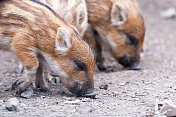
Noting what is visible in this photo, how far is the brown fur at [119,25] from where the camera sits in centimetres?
742

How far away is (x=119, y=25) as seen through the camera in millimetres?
7457

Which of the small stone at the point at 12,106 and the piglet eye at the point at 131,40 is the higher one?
the piglet eye at the point at 131,40

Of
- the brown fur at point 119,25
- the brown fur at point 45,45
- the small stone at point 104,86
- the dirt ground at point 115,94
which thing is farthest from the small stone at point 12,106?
the brown fur at point 119,25

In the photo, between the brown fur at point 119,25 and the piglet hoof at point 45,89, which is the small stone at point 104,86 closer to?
the piglet hoof at point 45,89

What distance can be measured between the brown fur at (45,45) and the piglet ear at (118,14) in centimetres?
193

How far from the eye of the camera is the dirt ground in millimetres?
4836

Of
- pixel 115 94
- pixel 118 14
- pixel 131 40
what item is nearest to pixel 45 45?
pixel 115 94

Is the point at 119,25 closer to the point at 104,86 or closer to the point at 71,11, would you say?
the point at 71,11

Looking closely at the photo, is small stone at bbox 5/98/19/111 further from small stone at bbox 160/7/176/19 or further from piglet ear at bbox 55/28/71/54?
small stone at bbox 160/7/176/19

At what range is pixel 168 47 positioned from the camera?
951cm

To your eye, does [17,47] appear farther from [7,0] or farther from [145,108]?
[145,108]

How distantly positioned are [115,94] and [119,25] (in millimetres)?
2036

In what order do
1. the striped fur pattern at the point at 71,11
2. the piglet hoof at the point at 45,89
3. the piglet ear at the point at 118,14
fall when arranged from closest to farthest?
the piglet hoof at the point at 45,89 → the striped fur pattern at the point at 71,11 → the piglet ear at the point at 118,14

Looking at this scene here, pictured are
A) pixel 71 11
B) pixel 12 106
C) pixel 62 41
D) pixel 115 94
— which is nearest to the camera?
pixel 12 106
